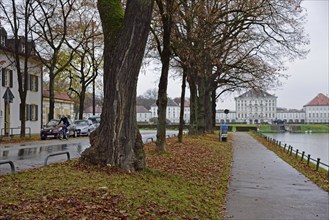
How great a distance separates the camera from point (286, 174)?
1727 cm

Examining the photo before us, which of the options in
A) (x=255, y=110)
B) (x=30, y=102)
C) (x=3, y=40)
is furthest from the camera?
(x=255, y=110)

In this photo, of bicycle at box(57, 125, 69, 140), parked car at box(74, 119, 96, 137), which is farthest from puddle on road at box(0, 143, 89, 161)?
parked car at box(74, 119, 96, 137)

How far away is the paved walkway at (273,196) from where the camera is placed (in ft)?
32.1

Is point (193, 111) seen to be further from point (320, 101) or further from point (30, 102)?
point (320, 101)

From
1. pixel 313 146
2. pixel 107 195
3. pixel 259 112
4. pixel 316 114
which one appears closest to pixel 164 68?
pixel 107 195

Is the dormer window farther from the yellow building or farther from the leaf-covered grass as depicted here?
the leaf-covered grass

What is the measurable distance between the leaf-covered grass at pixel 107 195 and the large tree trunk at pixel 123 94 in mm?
427

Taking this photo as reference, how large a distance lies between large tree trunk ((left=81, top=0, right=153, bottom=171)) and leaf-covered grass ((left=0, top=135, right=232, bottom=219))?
1.40 feet

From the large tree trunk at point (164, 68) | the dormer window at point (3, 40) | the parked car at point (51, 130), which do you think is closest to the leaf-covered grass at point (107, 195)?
the large tree trunk at point (164, 68)

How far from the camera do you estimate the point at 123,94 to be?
1138 cm

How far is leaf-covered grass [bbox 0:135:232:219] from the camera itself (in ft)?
22.4

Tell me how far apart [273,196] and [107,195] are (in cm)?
562

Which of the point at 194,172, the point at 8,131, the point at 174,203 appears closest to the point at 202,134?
the point at 8,131

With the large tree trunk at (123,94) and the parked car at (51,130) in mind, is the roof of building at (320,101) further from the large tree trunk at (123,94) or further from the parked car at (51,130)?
the large tree trunk at (123,94)
